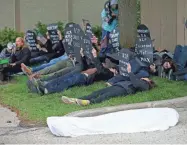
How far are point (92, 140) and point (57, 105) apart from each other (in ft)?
7.50

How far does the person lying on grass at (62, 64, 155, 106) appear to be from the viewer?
8.81 meters

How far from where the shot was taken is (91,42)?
11.0 metres

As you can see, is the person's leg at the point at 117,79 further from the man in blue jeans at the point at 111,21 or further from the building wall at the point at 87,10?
the building wall at the point at 87,10

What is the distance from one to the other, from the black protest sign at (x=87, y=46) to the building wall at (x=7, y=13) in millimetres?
8717

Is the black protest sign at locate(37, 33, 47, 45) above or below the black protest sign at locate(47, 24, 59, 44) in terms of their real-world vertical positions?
below

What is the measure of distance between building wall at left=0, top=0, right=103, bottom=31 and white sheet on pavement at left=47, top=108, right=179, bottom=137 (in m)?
12.3

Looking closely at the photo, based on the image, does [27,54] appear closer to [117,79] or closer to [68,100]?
[117,79]

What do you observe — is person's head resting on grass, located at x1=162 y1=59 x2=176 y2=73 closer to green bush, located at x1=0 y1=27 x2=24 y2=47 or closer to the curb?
the curb

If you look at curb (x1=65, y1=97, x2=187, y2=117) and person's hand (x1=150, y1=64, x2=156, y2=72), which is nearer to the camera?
curb (x1=65, y1=97, x2=187, y2=117)

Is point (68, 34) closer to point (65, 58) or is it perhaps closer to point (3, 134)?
point (65, 58)

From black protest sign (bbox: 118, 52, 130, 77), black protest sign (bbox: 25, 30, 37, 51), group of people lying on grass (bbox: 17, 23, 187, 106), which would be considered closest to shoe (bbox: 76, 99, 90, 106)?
group of people lying on grass (bbox: 17, 23, 187, 106)

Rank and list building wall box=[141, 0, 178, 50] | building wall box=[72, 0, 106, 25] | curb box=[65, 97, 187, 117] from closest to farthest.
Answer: curb box=[65, 97, 187, 117] → building wall box=[141, 0, 178, 50] → building wall box=[72, 0, 106, 25]

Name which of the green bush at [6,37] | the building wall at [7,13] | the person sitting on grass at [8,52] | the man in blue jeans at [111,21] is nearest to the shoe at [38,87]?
the man in blue jeans at [111,21]

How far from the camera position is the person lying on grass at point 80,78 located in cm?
994
